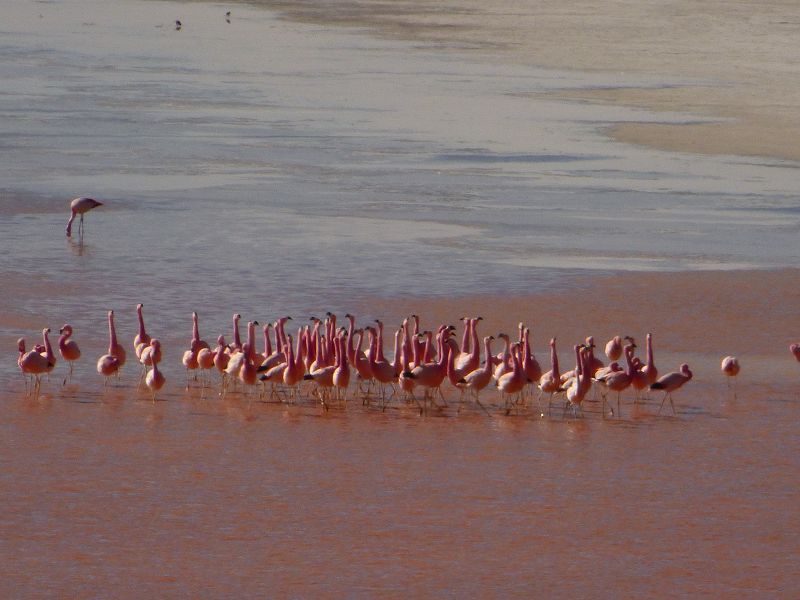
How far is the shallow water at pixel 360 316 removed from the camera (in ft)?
28.7

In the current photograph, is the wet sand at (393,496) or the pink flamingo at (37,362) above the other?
the pink flamingo at (37,362)

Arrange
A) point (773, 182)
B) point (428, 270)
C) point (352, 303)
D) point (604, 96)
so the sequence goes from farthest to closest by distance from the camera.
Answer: point (604, 96), point (773, 182), point (428, 270), point (352, 303)

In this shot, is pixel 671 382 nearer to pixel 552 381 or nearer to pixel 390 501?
pixel 552 381

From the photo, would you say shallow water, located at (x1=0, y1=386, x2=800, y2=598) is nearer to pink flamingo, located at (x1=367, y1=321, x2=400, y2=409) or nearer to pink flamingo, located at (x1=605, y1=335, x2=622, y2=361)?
pink flamingo, located at (x1=367, y1=321, x2=400, y2=409)

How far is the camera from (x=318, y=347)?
11.8 metres

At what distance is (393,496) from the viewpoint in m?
9.75

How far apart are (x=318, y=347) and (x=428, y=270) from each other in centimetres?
546

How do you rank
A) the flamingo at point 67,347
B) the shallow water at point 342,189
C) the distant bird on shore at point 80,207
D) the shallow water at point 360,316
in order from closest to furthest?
the shallow water at point 360,316 → the flamingo at point 67,347 → the shallow water at point 342,189 → the distant bird on shore at point 80,207

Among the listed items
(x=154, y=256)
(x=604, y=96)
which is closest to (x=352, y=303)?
(x=154, y=256)

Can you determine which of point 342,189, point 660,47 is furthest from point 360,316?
point 660,47

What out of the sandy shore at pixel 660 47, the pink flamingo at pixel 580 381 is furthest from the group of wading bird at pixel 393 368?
the sandy shore at pixel 660 47

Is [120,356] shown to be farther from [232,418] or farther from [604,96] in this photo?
[604,96]

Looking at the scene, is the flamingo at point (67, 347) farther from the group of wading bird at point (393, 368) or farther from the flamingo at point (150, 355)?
the flamingo at point (150, 355)

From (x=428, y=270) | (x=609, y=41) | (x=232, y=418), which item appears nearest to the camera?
(x=232, y=418)
